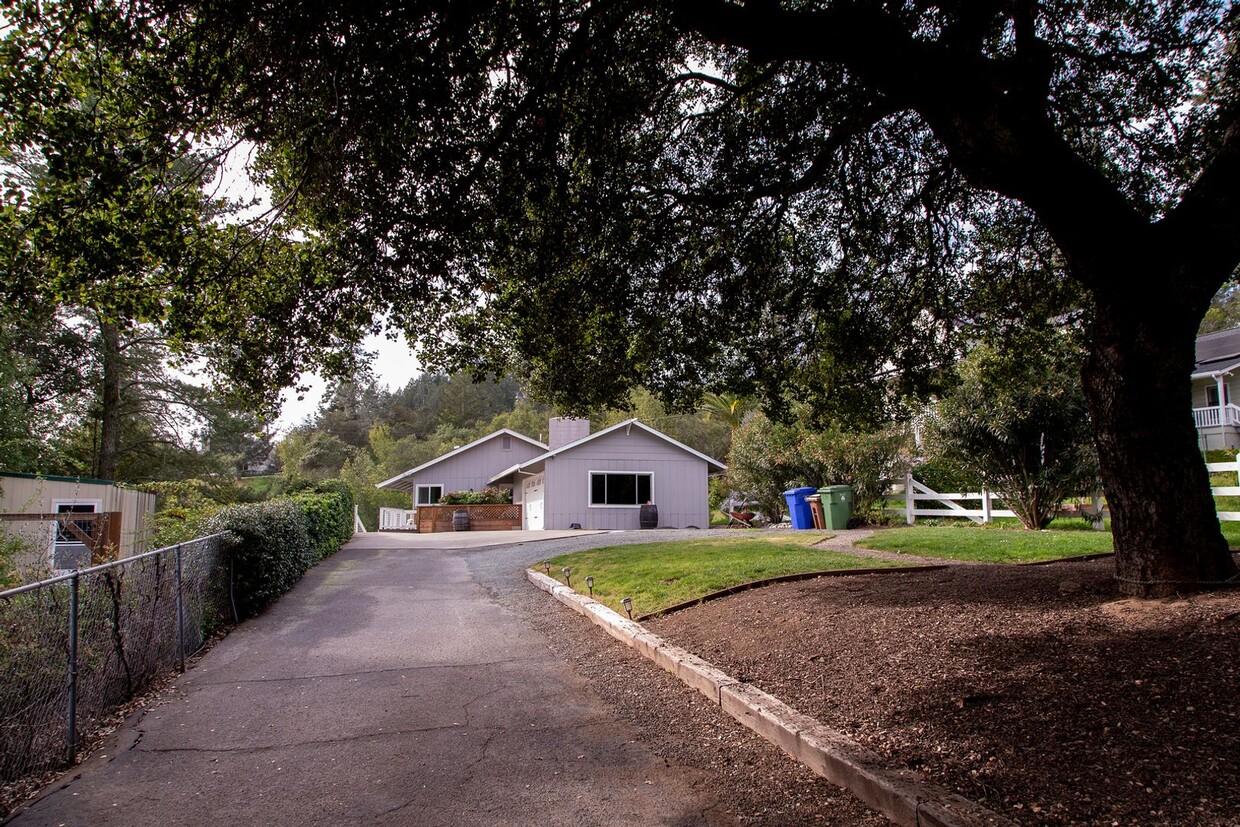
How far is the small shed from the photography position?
929cm

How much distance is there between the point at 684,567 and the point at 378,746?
6147 millimetres

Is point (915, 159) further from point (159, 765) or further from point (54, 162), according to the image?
point (159, 765)

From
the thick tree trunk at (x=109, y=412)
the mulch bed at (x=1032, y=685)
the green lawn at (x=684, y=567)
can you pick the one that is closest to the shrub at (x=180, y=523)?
the green lawn at (x=684, y=567)

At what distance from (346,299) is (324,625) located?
3972 mm

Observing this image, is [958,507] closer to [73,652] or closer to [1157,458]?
[1157,458]

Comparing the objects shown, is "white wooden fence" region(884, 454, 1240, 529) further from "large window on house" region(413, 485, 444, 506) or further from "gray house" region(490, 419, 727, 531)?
"large window on house" region(413, 485, 444, 506)

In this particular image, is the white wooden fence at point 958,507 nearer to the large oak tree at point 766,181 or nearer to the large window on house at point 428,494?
the large oak tree at point 766,181

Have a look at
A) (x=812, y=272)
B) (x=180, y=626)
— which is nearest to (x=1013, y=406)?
(x=812, y=272)

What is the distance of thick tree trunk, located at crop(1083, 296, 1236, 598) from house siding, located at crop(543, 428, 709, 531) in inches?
851

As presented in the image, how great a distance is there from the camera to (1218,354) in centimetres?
2886

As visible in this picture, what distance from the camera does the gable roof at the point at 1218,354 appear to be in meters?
26.9

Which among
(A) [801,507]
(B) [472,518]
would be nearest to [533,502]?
(B) [472,518]

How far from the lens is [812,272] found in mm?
9625

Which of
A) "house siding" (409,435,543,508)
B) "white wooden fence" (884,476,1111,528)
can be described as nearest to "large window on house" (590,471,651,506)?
"house siding" (409,435,543,508)
